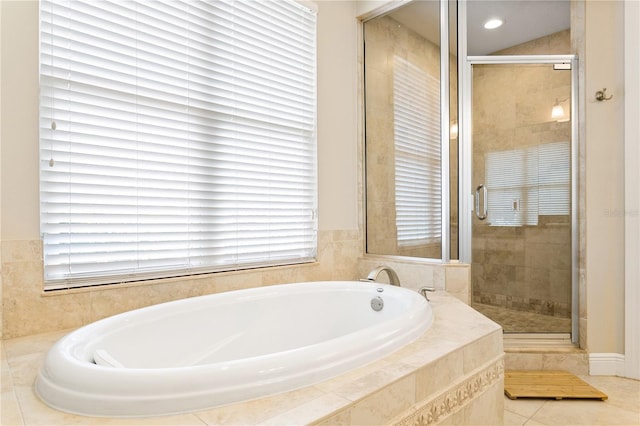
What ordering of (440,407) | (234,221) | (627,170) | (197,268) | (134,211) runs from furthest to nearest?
(627,170), (234,221), (197,268), (134,211), (440,407)

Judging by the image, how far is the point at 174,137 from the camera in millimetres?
1851

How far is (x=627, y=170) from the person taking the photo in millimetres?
2236

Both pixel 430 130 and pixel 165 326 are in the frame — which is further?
pixel 430 130

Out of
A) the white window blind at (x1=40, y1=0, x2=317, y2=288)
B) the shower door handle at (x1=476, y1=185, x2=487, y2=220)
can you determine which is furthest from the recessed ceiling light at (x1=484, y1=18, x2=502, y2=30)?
the white window blind at (x1=40, y1=0, x2=317, y2=288)

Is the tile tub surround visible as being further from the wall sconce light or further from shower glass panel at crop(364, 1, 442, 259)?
the wall sconce light

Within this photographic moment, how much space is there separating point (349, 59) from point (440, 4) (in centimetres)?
69

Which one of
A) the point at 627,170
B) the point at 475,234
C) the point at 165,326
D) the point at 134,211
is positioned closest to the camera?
the point at 165,326

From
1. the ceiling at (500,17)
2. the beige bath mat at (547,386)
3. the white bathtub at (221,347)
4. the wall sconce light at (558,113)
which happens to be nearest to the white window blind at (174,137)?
the white bathtub at (221,347)

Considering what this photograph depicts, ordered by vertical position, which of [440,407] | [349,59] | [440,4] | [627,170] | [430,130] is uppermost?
[440,4]

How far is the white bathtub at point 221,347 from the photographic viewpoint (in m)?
0.84

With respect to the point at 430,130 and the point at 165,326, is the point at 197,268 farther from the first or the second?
the point at 430,130

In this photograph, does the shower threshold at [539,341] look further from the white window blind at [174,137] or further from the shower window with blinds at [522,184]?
the white window blind at [174,137]

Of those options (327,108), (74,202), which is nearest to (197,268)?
(74,202)

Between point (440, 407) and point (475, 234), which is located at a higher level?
point (475, 234)
